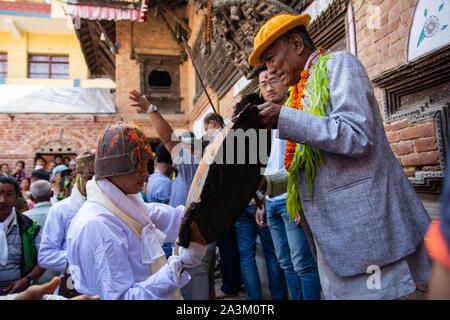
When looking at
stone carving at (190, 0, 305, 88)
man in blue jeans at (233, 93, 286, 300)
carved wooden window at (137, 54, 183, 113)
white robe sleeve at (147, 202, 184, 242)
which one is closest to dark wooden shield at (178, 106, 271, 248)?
white robe sleeve at (147, 202, 184, 242)

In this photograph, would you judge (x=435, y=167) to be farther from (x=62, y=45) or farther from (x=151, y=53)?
(x=62, y=45)

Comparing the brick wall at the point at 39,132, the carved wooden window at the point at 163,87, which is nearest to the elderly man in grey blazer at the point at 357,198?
the brick wall at the point at 39,132

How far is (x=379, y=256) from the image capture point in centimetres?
131

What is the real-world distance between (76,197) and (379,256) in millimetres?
2457

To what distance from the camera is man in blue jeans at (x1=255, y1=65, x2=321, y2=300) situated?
2.63 metres

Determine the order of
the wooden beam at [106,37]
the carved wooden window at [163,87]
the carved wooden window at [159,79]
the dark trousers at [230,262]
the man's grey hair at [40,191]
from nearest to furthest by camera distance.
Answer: the man's grey hair at [40,191] → the dark trousers at [230,262] → the wooden beam at [106,37] → the carved wooden window at [163,87] → the carved wooden window at [159,79]

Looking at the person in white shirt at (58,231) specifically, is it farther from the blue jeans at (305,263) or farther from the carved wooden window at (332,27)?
the carved wooden window at (332,27)

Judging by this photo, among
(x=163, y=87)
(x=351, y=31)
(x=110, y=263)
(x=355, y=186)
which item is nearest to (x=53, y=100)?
(x=163, y=87)

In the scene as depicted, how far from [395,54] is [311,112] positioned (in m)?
1.62

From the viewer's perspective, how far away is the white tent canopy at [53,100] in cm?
1332

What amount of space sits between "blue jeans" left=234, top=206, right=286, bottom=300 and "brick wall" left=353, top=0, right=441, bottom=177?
1712 millimetres

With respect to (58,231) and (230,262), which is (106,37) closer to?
(230,262)

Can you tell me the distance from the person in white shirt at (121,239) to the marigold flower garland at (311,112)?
0.53 metres

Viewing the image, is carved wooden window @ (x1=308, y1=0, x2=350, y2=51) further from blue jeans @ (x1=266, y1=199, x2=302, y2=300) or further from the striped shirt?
the striped shirt
